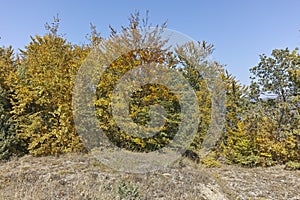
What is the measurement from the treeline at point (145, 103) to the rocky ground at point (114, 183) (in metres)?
0.87

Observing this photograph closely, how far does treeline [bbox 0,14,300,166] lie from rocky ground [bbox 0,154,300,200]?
0.87m

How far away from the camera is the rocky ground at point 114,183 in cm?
377

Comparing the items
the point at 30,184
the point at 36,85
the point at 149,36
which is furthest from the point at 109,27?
the point at 30,184

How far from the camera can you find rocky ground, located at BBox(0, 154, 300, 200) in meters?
3.77

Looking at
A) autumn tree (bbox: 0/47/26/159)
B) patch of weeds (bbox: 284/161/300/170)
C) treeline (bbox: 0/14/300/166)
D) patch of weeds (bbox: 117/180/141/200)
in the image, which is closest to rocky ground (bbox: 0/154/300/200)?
patch of weeds (bbox: 117/180/141/200)

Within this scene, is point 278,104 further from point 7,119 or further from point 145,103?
point 7,119

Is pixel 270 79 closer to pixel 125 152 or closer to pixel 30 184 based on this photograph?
pixel 125 152

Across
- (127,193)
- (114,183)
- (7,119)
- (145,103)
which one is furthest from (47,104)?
(127,193)

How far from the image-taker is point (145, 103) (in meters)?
7.20

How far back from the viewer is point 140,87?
7090mm

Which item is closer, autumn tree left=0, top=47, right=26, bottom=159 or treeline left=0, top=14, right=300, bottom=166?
autumn tree left=0, top=47, right=26, bottom=159

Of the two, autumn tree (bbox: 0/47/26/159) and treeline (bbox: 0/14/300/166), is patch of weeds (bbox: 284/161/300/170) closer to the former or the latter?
treeline (bbox: 0/14/300/166)

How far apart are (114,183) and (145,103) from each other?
10.4ft

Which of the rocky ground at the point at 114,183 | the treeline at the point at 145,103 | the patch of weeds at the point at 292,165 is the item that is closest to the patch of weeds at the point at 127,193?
the rocky ground at the point at 114,183
